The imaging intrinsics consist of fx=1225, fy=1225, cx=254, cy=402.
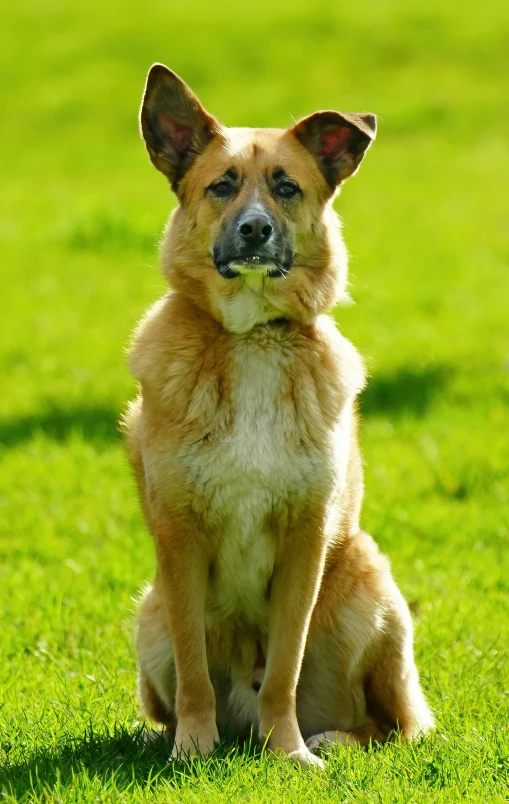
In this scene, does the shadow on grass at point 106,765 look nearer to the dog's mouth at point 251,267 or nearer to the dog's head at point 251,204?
the dog's head at point 251,204

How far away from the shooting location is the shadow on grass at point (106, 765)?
139 inches

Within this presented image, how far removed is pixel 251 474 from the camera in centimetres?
395

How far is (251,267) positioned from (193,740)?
1.57 meters

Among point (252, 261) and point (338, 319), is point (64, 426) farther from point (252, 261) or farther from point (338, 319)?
point (252, 261)

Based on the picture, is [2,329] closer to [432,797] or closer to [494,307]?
[494,307]

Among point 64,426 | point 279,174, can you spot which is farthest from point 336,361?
point 64,426

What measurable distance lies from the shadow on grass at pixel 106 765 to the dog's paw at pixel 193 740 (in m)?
0.04

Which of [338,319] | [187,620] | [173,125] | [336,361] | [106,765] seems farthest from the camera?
[338,319]

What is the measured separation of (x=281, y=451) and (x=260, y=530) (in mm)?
268

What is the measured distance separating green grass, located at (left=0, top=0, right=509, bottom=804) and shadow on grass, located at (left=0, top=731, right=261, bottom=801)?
0.5 inches

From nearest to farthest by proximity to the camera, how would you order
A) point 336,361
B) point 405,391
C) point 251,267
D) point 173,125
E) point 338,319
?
point 251,267, point 336,361, point 173,125, point 405,391, point 338,319

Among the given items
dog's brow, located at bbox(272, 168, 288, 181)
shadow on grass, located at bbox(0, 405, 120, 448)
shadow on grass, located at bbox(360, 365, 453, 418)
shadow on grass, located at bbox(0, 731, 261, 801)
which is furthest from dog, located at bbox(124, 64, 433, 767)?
shadow on grass, located at bbox(360, 365, 453, 418)

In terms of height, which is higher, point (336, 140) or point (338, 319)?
point (336, 140)

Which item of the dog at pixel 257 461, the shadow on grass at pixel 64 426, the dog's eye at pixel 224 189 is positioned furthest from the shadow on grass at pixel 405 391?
the dog's eye at pixel 224 189
